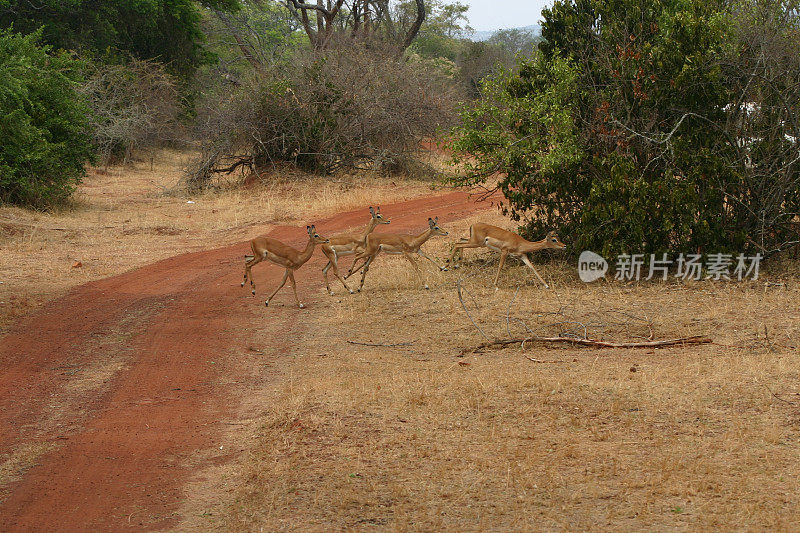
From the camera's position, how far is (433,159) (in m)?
28.0

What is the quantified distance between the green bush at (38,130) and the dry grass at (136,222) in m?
0.66

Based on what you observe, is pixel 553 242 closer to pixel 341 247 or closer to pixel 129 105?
pixel 341 247

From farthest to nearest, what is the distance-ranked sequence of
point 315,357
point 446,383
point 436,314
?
point 436,314, point 315,357, point 446,383

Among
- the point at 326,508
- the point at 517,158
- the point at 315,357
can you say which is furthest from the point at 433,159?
the point at 326,508

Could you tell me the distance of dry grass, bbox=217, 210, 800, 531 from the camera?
5.19m

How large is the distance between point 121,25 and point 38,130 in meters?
15.5

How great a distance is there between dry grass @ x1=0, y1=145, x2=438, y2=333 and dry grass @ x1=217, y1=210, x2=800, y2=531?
506 cm

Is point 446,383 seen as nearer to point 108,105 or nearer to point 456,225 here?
point 456,225

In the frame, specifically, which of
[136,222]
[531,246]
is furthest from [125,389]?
[136,222]

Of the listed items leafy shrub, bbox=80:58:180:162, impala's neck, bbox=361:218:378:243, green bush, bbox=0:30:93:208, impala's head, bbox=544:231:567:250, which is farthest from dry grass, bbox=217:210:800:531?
leafy shrub, bbox=80:58:180:162

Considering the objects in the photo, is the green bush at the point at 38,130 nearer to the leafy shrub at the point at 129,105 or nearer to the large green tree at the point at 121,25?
the leafy shrub at the point at 129,105

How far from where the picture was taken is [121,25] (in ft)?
109

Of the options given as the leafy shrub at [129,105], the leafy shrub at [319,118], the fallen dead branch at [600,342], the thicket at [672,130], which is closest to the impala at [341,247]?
the thicket at [672,130]

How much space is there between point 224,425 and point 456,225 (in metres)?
11.5
